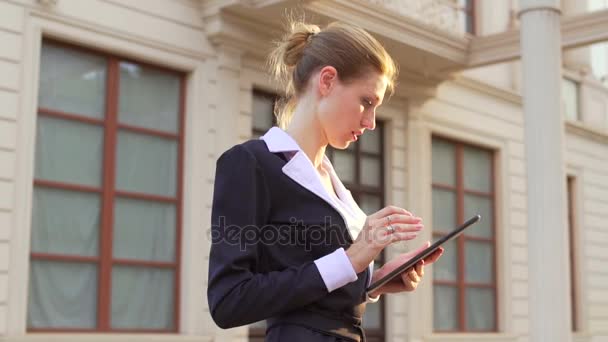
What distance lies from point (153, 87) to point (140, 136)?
0.52 metres

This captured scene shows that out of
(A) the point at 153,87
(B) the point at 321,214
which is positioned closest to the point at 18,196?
(A) the point at 153,87

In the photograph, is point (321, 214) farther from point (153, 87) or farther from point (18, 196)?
point (153, 87)

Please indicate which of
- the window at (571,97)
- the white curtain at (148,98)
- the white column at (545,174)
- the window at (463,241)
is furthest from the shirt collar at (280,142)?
the window at (571,97)

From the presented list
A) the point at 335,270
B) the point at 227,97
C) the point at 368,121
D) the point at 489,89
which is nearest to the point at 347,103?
the point at 368,121

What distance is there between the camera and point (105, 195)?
24.8 ft

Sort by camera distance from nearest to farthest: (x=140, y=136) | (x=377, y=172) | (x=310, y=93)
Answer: (x=310, y=93) → (x=140, y=136) → (x=377, y=172)

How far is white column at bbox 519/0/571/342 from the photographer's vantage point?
8250 mm

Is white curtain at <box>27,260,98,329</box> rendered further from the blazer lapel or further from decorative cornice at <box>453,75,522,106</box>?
decorative cornice at <box>453,75,522,106</box>

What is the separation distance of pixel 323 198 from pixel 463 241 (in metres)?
10.5

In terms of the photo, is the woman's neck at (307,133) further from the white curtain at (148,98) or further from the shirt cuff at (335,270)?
the white curtain at (148,98)

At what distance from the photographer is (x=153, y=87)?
8.10 m

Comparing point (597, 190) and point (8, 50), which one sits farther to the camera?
point (597, 190)

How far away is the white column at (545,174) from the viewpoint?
825 cm

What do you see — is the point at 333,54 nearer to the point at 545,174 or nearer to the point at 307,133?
the point at 307,133
